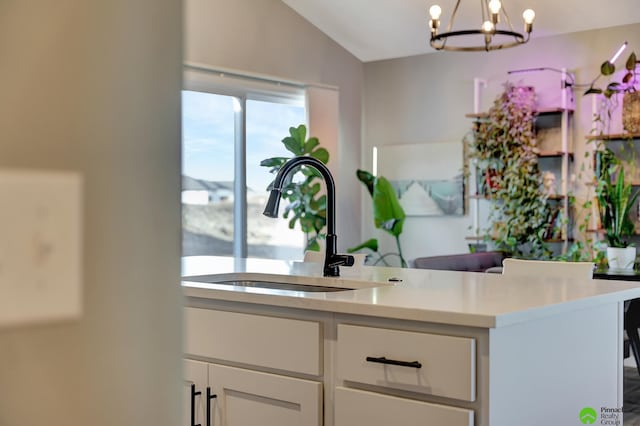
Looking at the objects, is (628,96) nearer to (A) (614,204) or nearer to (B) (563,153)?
(B) (563,153)

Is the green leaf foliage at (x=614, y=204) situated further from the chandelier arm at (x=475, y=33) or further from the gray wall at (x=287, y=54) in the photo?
the gray wall at (x=287, y=54)

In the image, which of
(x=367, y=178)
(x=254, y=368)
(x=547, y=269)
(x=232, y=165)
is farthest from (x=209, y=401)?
(x=367, y=178)

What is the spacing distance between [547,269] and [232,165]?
446 cm

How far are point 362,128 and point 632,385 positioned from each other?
13.0ft

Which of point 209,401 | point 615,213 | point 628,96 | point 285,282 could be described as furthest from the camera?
point 628,96

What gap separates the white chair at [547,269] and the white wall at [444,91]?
3.99 metres

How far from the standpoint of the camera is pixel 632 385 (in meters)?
5.08

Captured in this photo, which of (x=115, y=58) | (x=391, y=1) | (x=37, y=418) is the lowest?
(x=37, y=418)

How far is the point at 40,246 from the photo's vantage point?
0.40m

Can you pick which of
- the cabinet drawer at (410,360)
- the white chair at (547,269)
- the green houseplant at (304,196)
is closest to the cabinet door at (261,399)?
the cabinet drawer at (410,360)

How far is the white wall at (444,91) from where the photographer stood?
6.50m

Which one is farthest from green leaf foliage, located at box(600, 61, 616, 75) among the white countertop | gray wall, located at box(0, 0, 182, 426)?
gray wall, located at box(0, 0, 182, 426)

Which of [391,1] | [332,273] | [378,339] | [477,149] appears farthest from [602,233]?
[378,339]

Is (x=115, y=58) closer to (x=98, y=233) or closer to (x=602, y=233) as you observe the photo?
(x=98, y=233)
